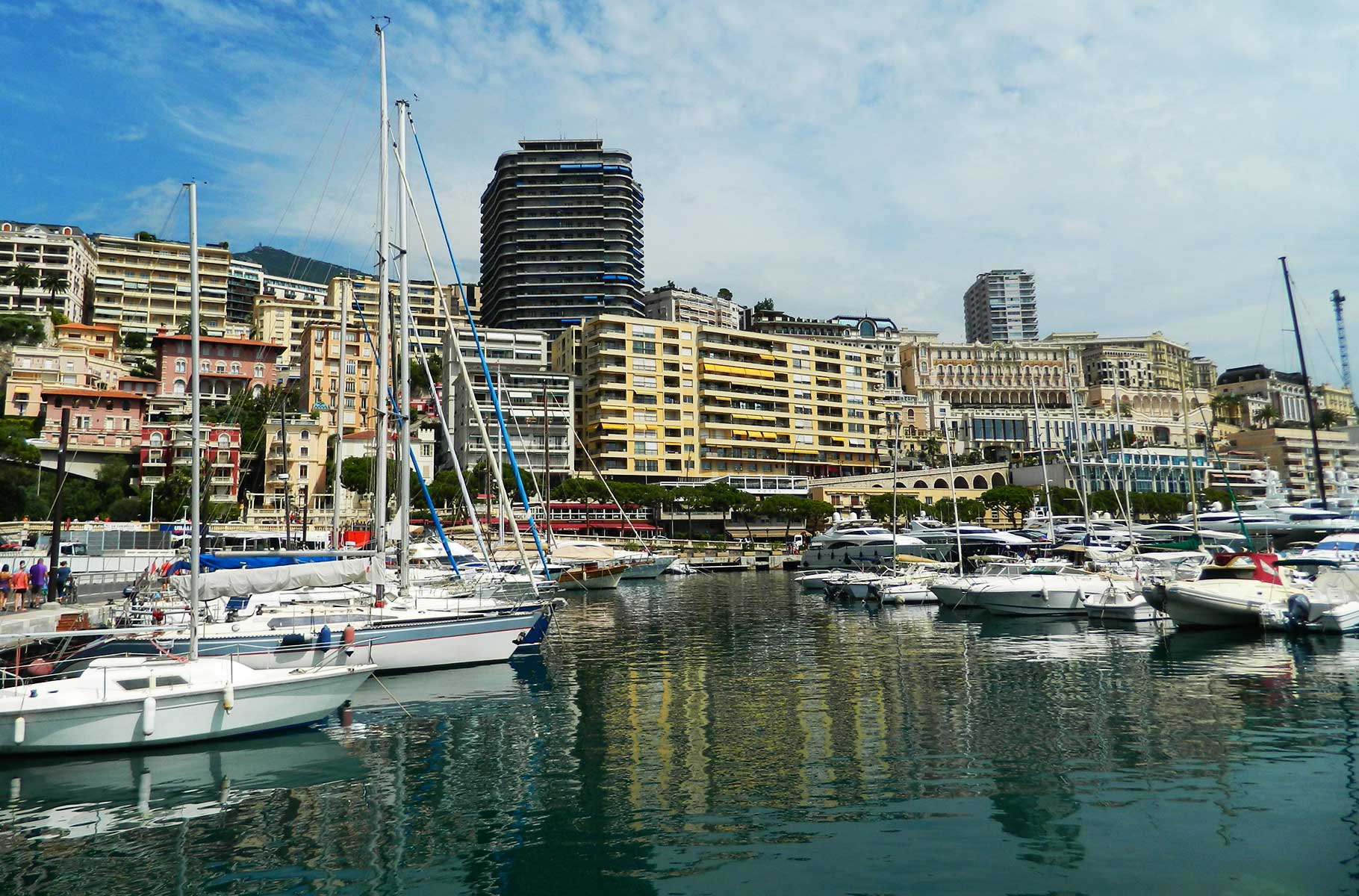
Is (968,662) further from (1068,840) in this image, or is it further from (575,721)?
(1068,840)

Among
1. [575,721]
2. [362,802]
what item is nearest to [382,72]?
[575,721]

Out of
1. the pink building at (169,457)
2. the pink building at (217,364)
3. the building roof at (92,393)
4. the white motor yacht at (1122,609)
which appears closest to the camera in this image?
the white motor yacht at (1122,609)

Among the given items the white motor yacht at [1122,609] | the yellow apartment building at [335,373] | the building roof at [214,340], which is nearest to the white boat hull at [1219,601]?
the white motor yacht at [1122,609]

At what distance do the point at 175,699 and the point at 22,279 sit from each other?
460 feet

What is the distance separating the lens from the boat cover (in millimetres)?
25594

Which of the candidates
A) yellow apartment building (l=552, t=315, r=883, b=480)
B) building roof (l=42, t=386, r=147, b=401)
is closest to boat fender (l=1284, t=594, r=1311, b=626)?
yellow apartment building (l=552, t=315, r=883, b=480)

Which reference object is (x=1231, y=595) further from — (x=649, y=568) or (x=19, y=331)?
(x=19, y=331)

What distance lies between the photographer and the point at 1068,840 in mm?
12555

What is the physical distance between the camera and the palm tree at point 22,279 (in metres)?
127

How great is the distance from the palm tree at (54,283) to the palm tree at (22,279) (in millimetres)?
1459

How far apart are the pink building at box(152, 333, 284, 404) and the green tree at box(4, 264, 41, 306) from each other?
26.2 m

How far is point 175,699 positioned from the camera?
1780 centimetres

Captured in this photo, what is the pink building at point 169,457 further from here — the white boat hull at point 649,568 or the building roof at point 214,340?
the white boat hull at point 649,568

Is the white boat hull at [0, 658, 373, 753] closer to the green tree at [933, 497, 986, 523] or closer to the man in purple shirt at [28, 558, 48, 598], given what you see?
the man in purple shirt at [28, 558, 48, 598]
